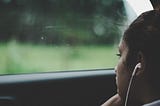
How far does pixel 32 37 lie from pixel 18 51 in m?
0.13

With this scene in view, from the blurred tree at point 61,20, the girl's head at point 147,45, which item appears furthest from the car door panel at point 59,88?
the girl's head at point 147,45

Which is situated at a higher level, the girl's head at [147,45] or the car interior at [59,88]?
the girl's head at [147,45]

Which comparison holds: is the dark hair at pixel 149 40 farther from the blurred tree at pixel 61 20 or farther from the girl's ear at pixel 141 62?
the blurred tree at pixel 61 20

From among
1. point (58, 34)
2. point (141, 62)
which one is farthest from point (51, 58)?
point (141, 62)

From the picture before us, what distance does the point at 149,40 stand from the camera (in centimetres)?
140

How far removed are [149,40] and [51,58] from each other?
4.61ft

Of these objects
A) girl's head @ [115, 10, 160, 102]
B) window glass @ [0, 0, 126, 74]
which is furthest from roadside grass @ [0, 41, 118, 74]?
girl's head @ [115, 10, 160, 102]

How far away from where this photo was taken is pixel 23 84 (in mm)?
2641

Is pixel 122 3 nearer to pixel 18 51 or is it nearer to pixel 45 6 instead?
pixel 45 6

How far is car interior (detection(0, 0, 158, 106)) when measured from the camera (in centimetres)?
261

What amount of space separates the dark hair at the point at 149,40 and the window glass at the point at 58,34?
129 centimetres

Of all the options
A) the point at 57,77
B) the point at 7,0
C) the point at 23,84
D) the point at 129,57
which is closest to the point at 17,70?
the point at 23,84

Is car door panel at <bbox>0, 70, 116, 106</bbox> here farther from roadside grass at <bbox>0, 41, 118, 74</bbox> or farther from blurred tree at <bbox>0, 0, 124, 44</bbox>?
blurred tree at <bbox>0, 0, 124, 44</bbox>

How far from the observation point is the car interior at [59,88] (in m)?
2.61
